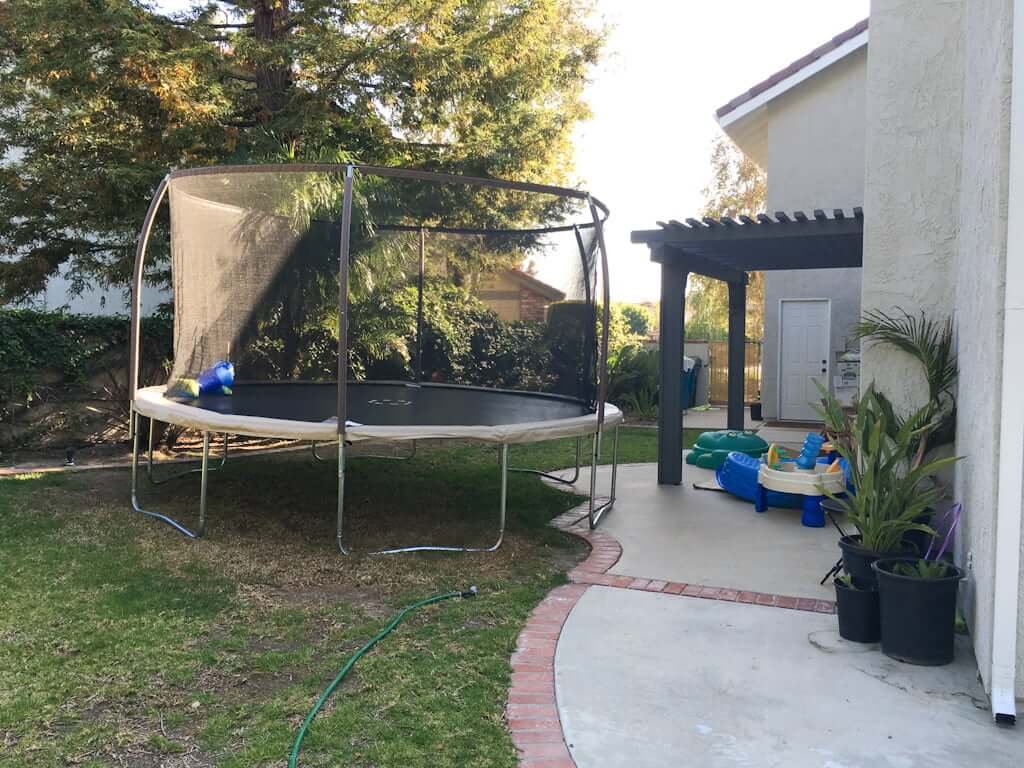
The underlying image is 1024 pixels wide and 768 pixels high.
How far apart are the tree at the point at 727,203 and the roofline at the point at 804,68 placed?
9.26 metres

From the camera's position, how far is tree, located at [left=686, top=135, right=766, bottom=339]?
19.6 metres

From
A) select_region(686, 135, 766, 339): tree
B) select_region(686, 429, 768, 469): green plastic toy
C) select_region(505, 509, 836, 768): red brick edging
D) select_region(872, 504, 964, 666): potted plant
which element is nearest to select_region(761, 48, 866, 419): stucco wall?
select_region(686, 429, 768, 469): green plastic toy

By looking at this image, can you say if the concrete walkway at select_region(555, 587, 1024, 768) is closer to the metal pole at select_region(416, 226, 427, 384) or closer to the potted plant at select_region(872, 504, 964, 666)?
the potted plant at select_region(872, 504, 964, 666)

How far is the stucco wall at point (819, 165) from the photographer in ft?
31.3

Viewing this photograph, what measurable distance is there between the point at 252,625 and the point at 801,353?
8.48 meters

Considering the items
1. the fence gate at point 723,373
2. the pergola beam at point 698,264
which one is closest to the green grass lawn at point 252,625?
the pergola beam at point 698,264

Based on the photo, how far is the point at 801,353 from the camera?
1005cm

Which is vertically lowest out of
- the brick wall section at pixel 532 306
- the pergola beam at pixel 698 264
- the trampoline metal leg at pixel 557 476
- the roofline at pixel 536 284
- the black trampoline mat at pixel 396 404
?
the trampoline metal leg at pixel 557 476

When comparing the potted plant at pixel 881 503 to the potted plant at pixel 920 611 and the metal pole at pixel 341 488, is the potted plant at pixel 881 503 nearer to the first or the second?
the potted plant at pixel 920 611

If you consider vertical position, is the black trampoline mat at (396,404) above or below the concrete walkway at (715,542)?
above

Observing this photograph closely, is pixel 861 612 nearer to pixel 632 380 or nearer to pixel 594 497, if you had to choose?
pixel 594 497

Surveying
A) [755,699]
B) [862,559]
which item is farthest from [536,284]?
[755,699]

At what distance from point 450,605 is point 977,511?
1927 mm

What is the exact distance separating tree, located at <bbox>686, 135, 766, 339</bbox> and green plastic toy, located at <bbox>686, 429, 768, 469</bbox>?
12505 millimetres
